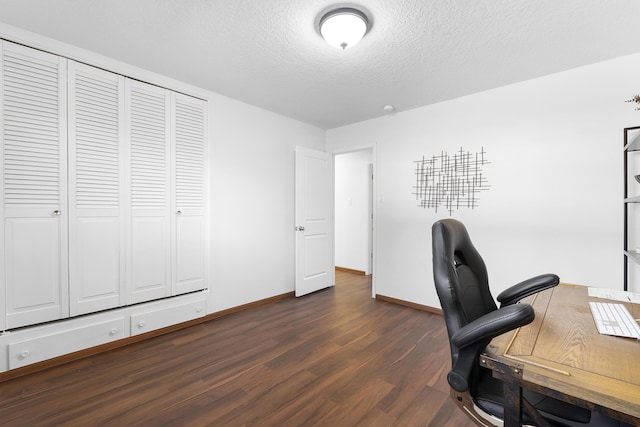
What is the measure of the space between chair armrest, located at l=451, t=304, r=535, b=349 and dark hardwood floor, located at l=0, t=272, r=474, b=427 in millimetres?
1016

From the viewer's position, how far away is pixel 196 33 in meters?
2.07

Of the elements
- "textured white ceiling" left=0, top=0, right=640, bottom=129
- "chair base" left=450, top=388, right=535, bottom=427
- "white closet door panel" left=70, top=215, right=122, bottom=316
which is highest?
"textured white ceiling" left=0, top=0, right=640, bottom=129

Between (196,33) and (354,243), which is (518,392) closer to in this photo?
(196,33)

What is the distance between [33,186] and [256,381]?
87.2 inches

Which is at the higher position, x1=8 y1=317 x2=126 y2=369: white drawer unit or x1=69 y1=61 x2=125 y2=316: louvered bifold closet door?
x1=69 y1=61 x2=125 y2=316: louvered bifold closet door

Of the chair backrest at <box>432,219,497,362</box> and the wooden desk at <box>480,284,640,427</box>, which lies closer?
the wooden desk at <box>480,284,640,427</box>

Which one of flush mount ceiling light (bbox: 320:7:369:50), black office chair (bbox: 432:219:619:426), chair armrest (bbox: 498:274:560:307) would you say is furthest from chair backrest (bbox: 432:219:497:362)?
flush mount ceiling light (bbox: 320:7:369:50)

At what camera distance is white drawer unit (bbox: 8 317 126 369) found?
6.64 ft

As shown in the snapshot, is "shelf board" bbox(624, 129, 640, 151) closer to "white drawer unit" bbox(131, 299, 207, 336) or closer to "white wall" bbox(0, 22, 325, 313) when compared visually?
"white wall" bbox(0, 22, 325, 313)

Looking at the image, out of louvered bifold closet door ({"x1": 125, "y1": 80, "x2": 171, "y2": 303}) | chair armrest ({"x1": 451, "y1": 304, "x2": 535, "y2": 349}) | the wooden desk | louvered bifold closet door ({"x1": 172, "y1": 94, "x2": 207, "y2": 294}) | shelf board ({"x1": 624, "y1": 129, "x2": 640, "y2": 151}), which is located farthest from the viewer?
louvered bifold closet door ({"x1": 172, "y1": 94, "x2": 207, "y2": 294})

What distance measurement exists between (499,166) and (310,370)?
2.70 m

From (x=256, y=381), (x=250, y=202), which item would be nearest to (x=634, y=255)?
(x=256, y=381)

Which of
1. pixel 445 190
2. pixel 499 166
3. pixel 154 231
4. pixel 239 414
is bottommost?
pixel 239 414

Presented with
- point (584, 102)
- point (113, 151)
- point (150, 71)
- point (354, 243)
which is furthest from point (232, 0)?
point (354, 243)
